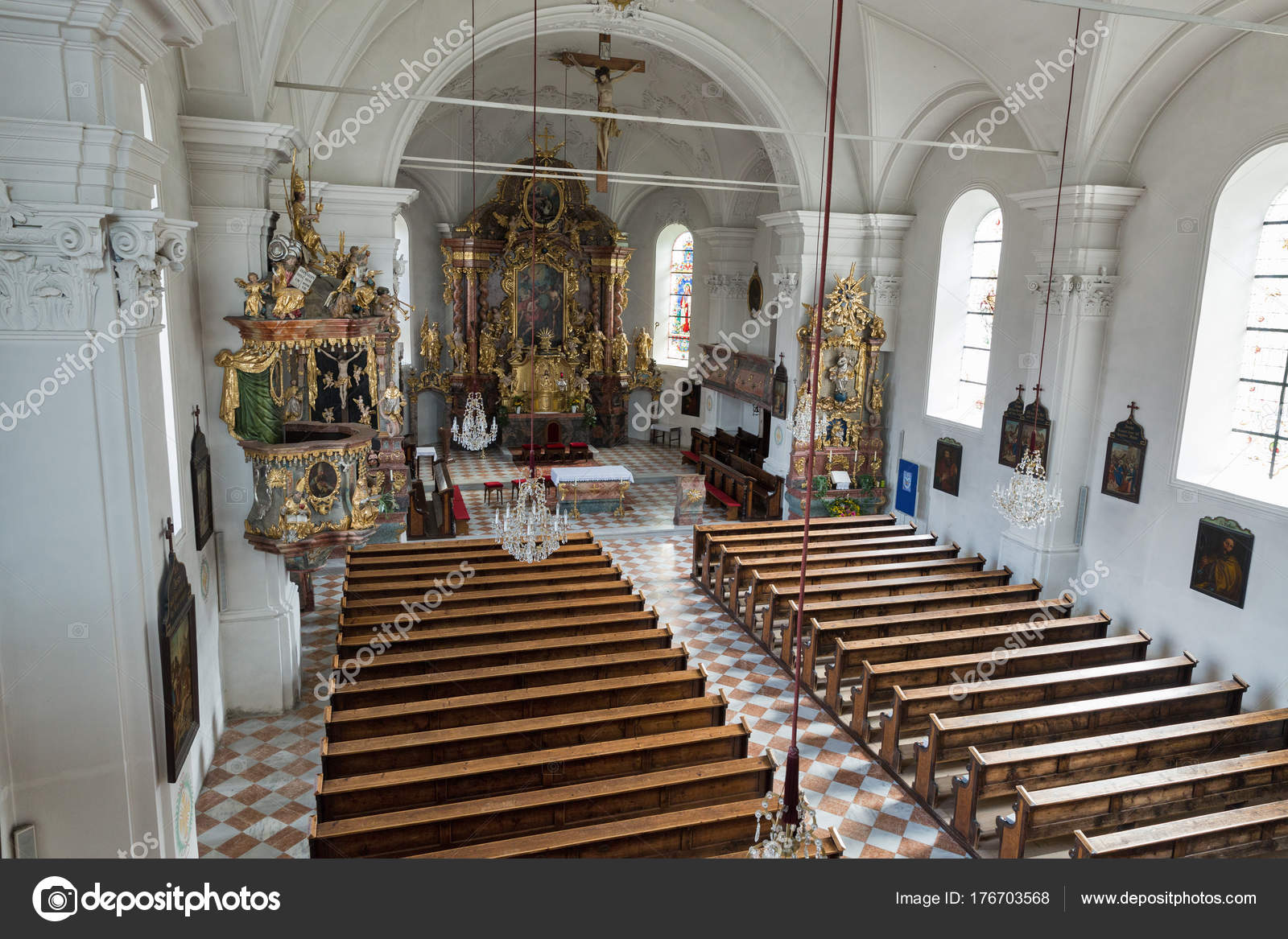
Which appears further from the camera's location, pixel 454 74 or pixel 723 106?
pixel 723 106

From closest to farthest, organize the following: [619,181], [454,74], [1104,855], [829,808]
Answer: [1104,855] → [829,808] → [454,74] → [619,181]

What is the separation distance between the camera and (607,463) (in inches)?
847

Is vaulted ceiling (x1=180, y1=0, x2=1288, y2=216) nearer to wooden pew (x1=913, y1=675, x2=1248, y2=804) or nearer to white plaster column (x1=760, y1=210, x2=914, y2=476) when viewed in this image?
white plaster column (x1=760, y1=210, x2=914, y2=476)

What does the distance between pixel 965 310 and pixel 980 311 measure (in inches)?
15.4

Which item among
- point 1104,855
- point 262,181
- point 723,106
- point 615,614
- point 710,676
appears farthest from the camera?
point 723,106

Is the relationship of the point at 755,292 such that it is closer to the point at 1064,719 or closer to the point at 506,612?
the point at 506,612

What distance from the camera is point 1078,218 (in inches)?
431

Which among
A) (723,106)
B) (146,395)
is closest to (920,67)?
(723,106)

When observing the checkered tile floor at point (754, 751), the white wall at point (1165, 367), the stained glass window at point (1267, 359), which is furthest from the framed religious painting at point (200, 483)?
the stained glass window at point (1267, 359)

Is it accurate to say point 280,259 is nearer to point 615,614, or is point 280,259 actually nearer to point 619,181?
point 615,614

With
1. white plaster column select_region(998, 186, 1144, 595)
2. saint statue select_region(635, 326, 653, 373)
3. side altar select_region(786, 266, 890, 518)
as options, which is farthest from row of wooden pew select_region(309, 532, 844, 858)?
saint statue select_region(635, 326, 653, 373)

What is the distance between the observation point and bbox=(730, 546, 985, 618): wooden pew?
1155 cm

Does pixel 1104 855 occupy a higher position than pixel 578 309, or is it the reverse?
pixel 578 309

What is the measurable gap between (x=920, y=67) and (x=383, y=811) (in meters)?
12.1
